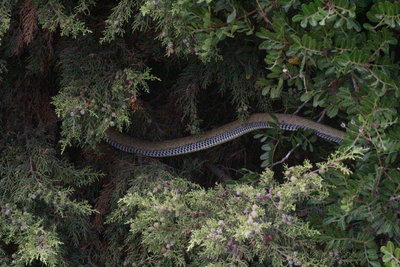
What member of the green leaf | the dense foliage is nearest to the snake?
the dense foliage

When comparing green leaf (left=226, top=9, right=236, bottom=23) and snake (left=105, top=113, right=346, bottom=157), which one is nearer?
green leaf (left=226, top=9, right=236, bottom=23)

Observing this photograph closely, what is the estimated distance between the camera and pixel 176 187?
244 centimetres

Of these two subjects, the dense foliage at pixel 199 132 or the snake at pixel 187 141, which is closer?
the dense foliage at pixel 199 132

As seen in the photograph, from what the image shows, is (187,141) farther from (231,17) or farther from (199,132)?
(231,17)

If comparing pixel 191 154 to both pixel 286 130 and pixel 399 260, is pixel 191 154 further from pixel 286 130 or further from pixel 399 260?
pixel 399 260

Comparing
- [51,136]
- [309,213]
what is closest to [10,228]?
[51,136]

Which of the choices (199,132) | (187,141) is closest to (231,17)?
(199,132)

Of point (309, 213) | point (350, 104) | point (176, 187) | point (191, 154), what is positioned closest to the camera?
point (350, 104)

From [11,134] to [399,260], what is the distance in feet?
6.37

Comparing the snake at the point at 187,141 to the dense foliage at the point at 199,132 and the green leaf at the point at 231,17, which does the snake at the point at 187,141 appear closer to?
the dense foliage at the point at 199,132

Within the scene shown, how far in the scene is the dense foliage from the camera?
75.3 inches

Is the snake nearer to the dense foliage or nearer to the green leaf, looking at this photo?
the dense foliage

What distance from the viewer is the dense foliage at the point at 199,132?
6.28 ft

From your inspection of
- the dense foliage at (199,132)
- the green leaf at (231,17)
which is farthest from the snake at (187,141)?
the green leaf at (231,17)
